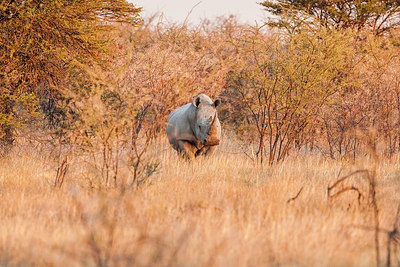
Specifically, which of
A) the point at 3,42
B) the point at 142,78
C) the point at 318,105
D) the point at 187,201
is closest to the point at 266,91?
the point at 318,105

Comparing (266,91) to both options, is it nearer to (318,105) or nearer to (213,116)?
(318,105)

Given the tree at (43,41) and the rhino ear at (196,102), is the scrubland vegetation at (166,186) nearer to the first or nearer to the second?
the tree at (43,41)

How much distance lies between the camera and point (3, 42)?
627 cm

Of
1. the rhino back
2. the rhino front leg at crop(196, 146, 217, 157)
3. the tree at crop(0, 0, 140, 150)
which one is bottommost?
the rhino front leg at crop(196, 146, 217, 157)

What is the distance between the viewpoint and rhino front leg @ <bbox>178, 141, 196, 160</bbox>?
7.32 m

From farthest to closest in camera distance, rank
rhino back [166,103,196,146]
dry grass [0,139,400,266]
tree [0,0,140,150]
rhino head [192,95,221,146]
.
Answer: rhino back [166,103,196,146]
rhino head [192,95,221,146]
tree [0,0,140,150]
dry grass [0,139,400,266]

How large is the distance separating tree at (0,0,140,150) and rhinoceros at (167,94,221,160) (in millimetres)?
1894

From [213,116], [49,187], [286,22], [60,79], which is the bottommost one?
[49,187]

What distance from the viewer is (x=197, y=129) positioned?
6.72m

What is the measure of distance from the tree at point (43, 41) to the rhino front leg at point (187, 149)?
216cm

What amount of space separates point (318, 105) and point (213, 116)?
2509mm

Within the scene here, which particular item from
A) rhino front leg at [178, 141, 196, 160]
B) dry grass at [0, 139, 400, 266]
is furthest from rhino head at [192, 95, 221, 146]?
dry grass at [0, 139, 400, 266]

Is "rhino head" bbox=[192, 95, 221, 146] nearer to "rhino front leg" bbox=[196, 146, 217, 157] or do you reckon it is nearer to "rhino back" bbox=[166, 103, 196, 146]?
"rhino back" bbox=[166, 103, 196, 146]

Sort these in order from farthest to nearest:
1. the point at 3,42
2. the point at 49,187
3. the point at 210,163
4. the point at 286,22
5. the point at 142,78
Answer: the point at 142,78 → the point at 286,22 → the point at 210,163 → the point at 3,42 → the point at 49,187
